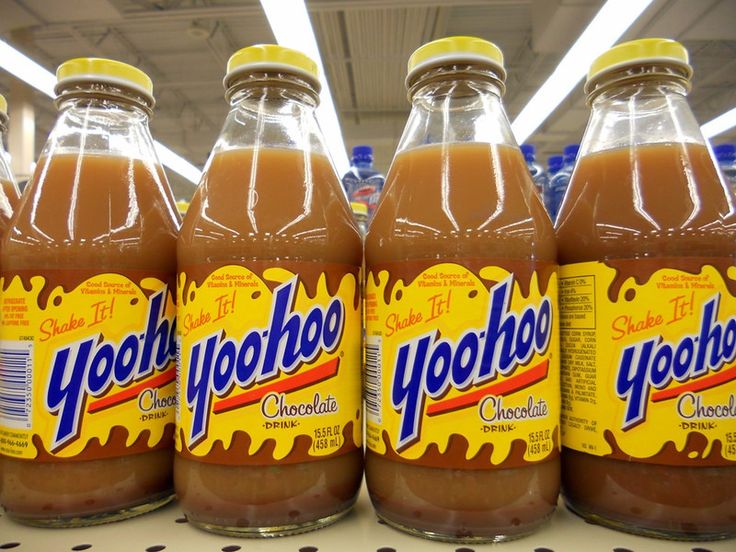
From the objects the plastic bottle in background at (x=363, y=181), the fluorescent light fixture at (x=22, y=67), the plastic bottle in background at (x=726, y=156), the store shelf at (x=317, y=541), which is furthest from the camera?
the fluorescent light fixture at (x=22, y=67)

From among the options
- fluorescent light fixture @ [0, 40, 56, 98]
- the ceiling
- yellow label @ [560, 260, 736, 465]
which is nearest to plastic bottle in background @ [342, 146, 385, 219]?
yellow label @ [560, 260, 736, 465]

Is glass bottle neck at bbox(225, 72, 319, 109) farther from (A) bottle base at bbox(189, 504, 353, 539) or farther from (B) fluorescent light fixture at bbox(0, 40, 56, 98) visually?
(B) fluorescent light fixture at bbox(0, 40, 56, 98)

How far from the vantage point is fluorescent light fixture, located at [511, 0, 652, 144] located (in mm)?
2529

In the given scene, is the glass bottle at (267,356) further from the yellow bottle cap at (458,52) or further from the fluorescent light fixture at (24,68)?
the fluorescent light fixture at (24,68)

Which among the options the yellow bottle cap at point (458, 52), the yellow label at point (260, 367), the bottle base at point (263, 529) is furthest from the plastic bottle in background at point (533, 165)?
the bottle base at point (263, 529)

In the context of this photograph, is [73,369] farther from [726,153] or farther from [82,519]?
[726,153]

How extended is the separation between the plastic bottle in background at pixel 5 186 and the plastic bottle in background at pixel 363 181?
3.79 feet

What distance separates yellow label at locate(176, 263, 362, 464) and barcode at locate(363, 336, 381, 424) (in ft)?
0.17

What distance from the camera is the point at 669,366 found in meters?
0.71

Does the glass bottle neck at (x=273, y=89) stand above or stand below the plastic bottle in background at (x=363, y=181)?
below

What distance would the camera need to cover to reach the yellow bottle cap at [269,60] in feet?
2.58

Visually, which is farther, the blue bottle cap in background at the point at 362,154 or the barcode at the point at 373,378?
the blue bottle cap in background at the point at 362,154

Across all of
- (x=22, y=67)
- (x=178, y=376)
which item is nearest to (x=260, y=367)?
(x=178, y=376)

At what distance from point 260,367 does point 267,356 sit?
2 centimetres
